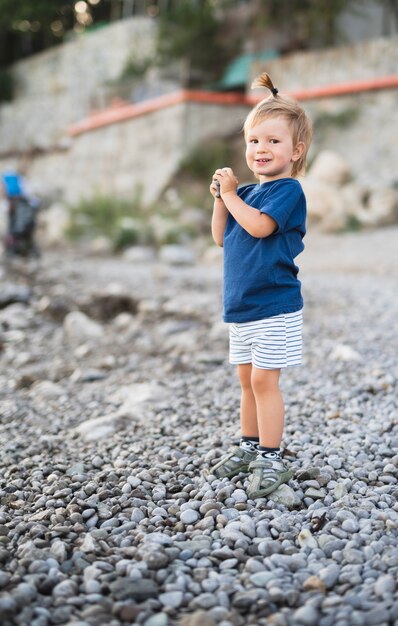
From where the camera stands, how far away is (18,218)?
9.63m

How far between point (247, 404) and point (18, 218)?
7952 millimetres

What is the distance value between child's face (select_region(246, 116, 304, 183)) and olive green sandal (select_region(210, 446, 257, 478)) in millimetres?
1018

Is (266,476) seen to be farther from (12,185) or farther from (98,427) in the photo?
(12,185)

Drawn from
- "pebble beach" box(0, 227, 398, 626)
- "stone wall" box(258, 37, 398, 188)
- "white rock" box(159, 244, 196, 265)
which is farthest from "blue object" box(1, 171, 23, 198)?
"stone wall" box(258, 37, 398, 188)

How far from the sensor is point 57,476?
2471mm

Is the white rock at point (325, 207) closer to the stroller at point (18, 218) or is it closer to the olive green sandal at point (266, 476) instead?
the stroller at point (18, 218)

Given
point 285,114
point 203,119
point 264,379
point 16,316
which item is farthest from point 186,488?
point 203,119

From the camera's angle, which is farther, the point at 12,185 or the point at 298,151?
the point at 12,185

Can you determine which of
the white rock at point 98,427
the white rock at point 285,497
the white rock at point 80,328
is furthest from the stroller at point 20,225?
the white rock at point 285,497

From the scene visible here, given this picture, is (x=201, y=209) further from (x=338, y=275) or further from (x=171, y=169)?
(x=338, y=275)

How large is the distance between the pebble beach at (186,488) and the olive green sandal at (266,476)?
31 millimetres

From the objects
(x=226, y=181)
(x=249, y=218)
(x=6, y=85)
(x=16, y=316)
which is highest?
(x=6, y=85)

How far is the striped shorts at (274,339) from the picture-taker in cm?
221

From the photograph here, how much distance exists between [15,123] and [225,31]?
1145cm
